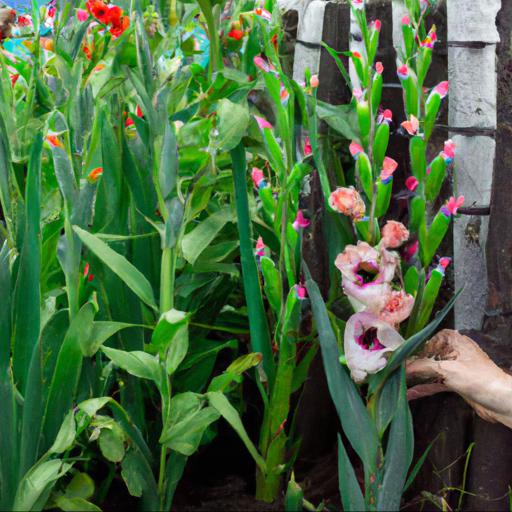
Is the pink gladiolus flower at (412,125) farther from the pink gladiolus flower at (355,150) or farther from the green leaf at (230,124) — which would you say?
the green leaf at (230,124)

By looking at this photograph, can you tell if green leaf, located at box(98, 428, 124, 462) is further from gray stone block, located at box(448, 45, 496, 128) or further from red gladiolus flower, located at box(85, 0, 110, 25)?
gray stone block, located at box(448, 45, 496, 128)

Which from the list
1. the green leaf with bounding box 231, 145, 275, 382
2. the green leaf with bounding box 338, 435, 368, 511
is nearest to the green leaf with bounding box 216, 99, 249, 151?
the green leaf with bounding box 231, 145, 275, 382

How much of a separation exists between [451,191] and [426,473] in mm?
409

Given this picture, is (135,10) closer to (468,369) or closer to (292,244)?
(292,244)

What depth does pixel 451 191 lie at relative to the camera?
1.01m

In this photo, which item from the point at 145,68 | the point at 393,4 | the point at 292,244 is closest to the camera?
the point at 145,68

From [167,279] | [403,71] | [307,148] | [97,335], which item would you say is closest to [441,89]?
[403,71]

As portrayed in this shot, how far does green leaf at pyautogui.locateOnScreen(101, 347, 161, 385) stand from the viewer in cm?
79

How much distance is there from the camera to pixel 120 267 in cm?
83

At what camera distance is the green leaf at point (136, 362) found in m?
0.79

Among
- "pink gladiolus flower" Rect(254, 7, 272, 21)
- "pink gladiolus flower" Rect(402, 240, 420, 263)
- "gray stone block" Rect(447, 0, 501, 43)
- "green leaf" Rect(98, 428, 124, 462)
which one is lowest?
"green leaf" Rect(98, 428, 124, 462)

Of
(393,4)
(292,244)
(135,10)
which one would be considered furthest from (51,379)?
(393,4)

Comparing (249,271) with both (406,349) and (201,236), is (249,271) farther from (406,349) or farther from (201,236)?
(406,349)

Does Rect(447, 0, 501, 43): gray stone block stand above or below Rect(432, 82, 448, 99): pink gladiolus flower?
above
